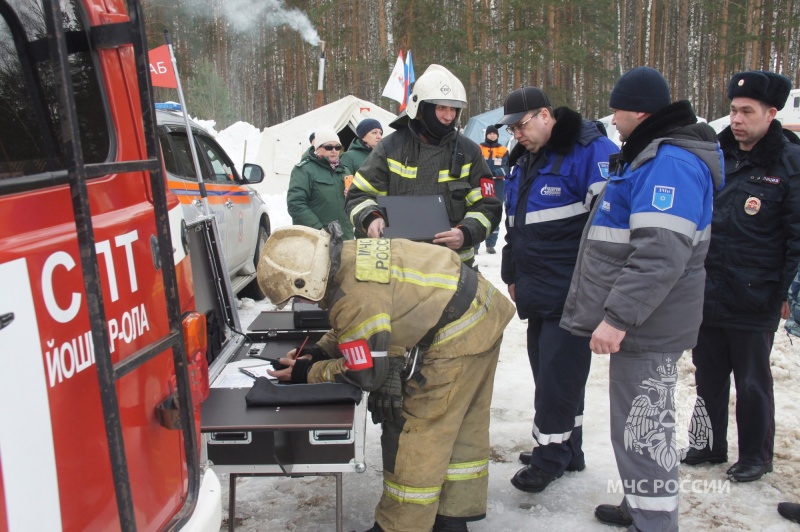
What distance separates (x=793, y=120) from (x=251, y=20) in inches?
1212

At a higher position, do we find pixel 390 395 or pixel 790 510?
pixel 390 395

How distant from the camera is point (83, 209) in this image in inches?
51.8

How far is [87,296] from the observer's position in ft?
4.37

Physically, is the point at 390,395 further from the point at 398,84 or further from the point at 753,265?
the point at 398,84

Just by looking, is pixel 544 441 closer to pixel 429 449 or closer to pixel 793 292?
pixel 429 449

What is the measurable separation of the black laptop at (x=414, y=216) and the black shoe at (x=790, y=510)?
1.98 metres

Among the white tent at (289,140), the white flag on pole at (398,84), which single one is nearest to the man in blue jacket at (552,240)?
the white flag on pole at (398,84)

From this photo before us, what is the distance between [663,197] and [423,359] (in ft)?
3.59

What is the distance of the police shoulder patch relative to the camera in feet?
8.25

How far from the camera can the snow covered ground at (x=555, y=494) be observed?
10.2 feet

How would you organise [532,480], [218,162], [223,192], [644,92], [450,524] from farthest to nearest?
[218,162] < [223,192] < [532,480] < [450,524] < [644,92]

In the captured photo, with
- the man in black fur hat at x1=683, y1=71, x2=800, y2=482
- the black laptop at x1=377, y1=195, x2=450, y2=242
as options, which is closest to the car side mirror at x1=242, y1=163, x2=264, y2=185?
the black laptop at x1=377, y1=195, x2=450, y2=242

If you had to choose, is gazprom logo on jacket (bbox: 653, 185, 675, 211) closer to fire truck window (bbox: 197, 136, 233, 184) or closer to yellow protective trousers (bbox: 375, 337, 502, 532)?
yellow protective trousers (bbox: 375, 337, 502, 532)

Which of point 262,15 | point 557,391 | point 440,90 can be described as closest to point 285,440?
point 557,391
